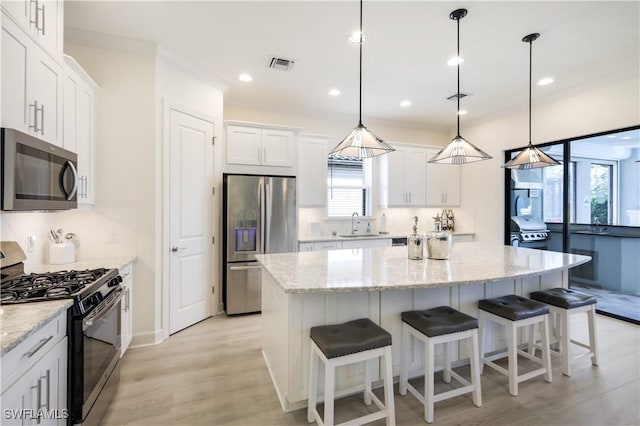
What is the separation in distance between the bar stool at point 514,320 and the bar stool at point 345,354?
106 cm

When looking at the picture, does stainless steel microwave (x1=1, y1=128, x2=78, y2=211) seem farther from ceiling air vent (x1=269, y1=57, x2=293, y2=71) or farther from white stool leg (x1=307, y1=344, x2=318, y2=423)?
ceiling air vent (x1=269, y1=57, x2=293, y2=71)

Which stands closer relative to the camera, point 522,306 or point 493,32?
point 522,306

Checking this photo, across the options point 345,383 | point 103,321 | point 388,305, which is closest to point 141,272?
point 103,321

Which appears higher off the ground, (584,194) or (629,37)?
(629,37)

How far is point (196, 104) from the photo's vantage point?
354 centimetres

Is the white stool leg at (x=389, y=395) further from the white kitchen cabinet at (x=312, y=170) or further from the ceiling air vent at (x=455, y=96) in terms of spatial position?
the ceiling air vent at (x=455, y=96)

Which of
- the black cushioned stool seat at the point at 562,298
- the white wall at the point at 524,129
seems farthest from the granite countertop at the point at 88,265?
the white wall at the point at 524,129

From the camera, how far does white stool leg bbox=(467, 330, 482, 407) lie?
6.64 ft

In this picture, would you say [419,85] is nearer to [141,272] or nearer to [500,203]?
[500,203]

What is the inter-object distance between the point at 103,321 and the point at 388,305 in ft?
6.36

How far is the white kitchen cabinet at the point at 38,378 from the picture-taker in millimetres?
1163

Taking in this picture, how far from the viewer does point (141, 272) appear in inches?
118

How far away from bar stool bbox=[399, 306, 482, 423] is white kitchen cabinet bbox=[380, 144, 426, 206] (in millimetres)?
3298

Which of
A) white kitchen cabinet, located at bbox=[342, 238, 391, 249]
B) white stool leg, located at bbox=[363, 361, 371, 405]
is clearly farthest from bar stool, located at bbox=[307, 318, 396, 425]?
white kitchen cabinet, located at bbox=[342, 238, 391, 249]
